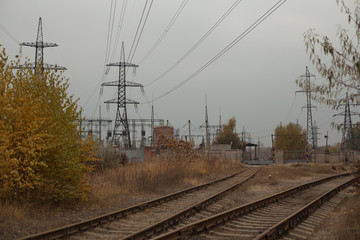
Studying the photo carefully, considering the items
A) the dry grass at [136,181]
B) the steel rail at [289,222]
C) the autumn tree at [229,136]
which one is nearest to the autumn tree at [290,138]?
the autumn tree at [229,136]

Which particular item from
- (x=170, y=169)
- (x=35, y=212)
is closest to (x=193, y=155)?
(x=170, y=169)

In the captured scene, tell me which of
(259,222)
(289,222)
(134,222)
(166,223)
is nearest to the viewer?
(166,223)

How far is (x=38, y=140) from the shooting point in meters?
11.1

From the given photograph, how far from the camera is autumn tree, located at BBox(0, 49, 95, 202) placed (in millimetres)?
10672

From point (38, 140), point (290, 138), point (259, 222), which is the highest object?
point (290, 138)

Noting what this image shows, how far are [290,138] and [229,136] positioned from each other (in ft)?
46.1

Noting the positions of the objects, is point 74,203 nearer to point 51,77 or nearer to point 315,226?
point 51,77

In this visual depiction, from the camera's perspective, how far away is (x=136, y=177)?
17688mm

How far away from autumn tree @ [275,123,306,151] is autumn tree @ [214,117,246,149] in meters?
9.59

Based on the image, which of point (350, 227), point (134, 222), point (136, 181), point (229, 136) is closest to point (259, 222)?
point (350, 227)

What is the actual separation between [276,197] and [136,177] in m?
6.60

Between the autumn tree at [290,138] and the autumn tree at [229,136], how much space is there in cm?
959

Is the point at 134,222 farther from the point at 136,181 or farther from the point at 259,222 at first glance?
the point at 136,181

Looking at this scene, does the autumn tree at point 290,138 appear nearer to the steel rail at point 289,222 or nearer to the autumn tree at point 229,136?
the autumn tree at point 229,136
